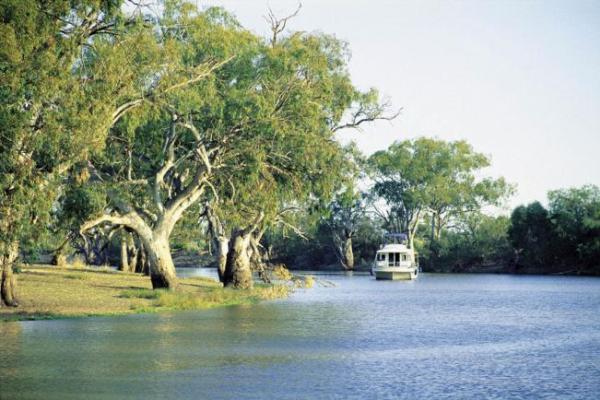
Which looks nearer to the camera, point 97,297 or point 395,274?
point 97,297

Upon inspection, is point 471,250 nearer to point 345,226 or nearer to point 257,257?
point 345,226

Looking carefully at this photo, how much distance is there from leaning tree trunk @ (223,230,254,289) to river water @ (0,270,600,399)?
13.3 meters

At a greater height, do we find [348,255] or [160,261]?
[348,255]

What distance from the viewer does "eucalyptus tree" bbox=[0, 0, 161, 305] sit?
1163 inches

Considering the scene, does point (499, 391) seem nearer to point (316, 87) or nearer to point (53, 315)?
point (53, 315)

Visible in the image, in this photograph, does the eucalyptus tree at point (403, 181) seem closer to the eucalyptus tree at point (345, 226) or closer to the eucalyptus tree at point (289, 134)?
the eucalyptus tree at point (345, 226)

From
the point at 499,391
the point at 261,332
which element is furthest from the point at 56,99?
the point at 499,391

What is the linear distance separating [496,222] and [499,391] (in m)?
110

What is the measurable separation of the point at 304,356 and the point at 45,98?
45.1 feet

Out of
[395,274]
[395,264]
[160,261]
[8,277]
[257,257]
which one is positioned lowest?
[8,277]

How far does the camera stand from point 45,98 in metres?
30.9

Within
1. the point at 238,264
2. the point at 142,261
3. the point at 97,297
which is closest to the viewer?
the point at 97,297

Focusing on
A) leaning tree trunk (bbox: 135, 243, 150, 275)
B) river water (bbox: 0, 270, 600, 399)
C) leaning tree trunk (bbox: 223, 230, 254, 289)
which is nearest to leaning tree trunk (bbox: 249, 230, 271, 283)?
leaning tree trunk (bbox: 223, 230, 254, 289)

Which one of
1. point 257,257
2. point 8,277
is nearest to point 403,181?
point 257,257
